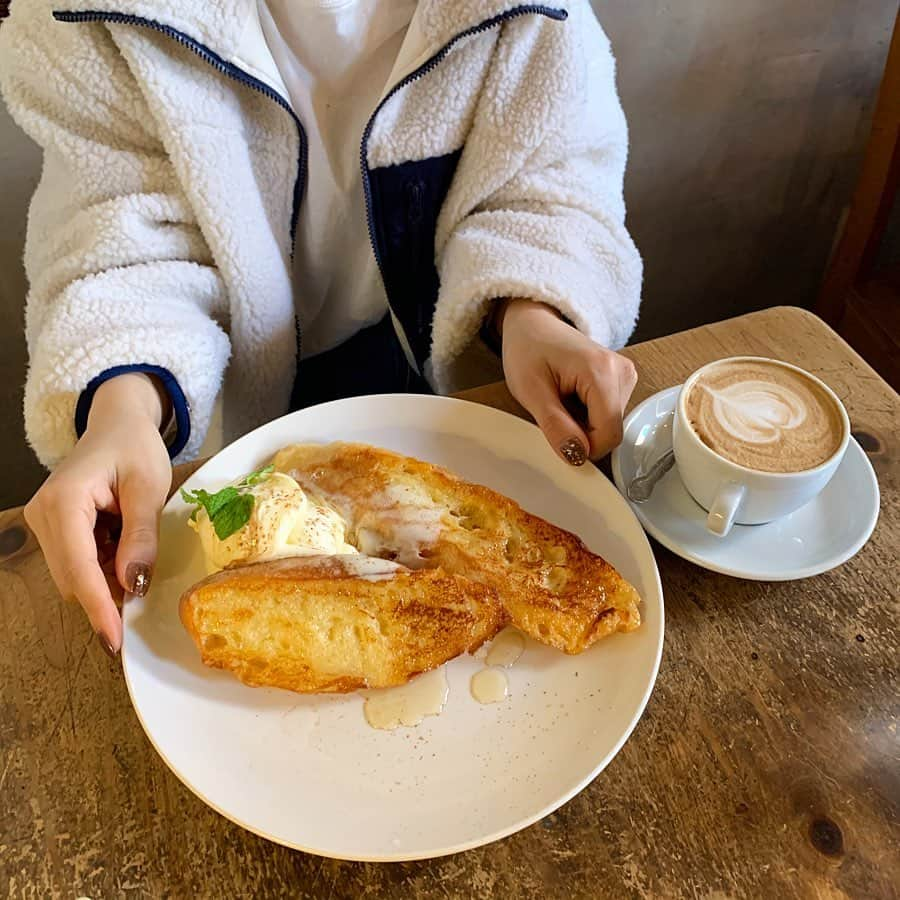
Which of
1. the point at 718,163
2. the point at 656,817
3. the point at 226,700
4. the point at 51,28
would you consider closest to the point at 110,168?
the point at 51,28

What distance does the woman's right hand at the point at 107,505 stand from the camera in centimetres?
62

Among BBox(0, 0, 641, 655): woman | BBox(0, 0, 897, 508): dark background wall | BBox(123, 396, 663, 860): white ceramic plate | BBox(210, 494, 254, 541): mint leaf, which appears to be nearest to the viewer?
BBox(123, 396, 663, 860): white ceramic plate

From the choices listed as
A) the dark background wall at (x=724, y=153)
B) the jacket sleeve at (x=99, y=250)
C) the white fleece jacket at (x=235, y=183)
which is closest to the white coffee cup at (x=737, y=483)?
the white fleece jacket at (x=235, y=183)

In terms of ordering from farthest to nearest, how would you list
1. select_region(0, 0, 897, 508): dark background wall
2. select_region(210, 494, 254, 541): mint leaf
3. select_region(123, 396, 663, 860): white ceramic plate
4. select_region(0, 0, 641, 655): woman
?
select_region(0, 0, 897, 508): dark background wall
select_region(0, 0, 641, 655): woman
select_region(210, 494, 254, 541): mint leaf
select_region(123, 396, 663, 860): white ceramic plate

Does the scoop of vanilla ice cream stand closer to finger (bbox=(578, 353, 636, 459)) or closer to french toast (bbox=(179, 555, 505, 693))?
french toast (bbox=(179, 555, 505, 693))

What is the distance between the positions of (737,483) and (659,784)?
24 cm

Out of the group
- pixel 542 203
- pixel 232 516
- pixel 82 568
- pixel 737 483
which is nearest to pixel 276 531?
pixel 232 516

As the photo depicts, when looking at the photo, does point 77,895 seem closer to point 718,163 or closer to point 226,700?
point 226,700

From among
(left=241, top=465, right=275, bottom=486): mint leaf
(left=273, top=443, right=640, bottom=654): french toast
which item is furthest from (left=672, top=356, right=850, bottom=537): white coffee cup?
(left=241, top=465, right=275, bottom=486): mint leaf

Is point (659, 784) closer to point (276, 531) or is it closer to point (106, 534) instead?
point (276, 531)

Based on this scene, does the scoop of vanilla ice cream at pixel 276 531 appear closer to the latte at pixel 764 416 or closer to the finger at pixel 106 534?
the finger at pixel 106 534

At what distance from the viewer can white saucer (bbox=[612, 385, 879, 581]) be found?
0.67 meters

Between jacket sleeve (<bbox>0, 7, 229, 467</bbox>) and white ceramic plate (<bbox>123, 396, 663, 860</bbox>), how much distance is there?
19cm

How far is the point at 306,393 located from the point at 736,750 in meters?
0.76
